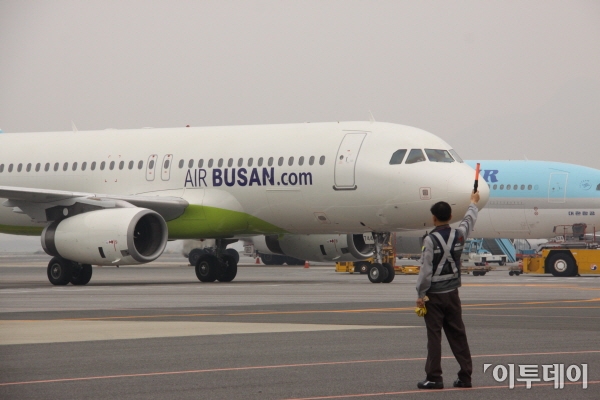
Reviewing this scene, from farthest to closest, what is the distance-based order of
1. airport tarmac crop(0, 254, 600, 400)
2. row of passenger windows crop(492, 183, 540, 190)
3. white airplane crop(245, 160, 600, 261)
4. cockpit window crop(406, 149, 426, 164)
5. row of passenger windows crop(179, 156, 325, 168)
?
1. row of passenger windows crop(492, 183, 540, 190)
2. white airplane crop(245, 160, 600, 261)
3. row of passenger windows crop(179, 156, 325, 168)
4. cockpit window crop(406, 149, 426, 164)
5. airport tarmac crop(0, 254, 600, 400)

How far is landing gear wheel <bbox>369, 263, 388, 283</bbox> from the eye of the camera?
30902mm

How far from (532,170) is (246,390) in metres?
37.5

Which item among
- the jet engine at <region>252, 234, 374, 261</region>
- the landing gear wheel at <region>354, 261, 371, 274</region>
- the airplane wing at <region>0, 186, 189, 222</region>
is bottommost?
the landing gear wheel at <region>354, 261, 371, 274</region>

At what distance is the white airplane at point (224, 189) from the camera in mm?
29641

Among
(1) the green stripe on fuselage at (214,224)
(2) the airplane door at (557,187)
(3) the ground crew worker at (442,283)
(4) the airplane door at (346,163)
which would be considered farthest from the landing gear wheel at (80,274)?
(3) the ground crew worker at (442,283)

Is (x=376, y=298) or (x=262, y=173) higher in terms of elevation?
(x=262, y=173)

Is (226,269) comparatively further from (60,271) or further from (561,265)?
(561,265)

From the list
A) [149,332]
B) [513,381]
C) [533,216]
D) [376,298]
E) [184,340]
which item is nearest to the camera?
[513,381]

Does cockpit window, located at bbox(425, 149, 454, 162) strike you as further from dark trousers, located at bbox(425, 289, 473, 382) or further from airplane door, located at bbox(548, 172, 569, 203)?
dark trousers, located at bbox(425, 289, 473, 382)

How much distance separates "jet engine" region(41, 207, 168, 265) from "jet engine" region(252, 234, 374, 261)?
5.43 meters

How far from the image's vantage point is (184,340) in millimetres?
14195

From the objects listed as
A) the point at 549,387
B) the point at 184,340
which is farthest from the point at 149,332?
the point at 549,387

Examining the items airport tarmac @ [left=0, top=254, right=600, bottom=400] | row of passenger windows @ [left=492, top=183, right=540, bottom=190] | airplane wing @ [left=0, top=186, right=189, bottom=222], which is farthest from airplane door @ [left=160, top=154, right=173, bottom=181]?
row of passenger windows @ [left=492, top=183, right=540, bottom=190]

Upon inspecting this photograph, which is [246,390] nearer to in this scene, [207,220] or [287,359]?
[287,359]
